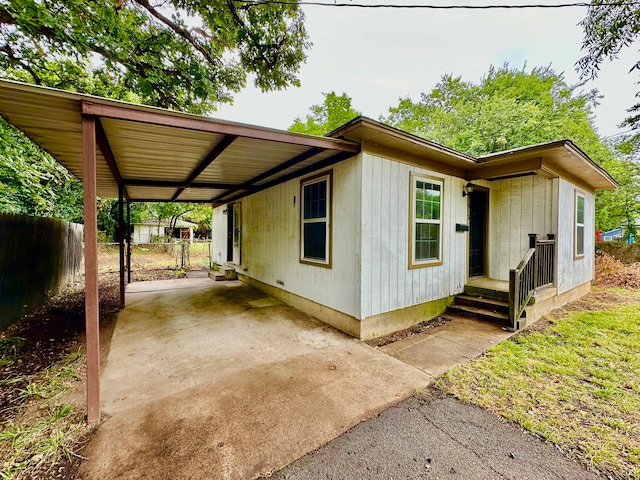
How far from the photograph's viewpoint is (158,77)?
6035 millimetres

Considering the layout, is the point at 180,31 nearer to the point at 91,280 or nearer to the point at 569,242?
the point at 91,280

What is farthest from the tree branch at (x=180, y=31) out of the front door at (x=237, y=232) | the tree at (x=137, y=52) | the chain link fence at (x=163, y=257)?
the chain link fence at (x=163, y=257)

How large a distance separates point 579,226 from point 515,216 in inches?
89.9

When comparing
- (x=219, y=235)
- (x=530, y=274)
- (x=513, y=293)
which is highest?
(x=219, y=235)

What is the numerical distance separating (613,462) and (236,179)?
260 inches

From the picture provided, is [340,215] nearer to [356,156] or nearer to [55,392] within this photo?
[356,156]

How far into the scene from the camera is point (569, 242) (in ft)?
19.1

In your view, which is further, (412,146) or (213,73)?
(213,73)

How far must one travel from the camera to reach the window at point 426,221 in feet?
14.4

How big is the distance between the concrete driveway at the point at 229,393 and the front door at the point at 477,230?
371 cm

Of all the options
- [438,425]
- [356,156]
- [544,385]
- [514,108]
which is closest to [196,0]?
[356,156]

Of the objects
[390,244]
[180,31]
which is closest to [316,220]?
[390,244]

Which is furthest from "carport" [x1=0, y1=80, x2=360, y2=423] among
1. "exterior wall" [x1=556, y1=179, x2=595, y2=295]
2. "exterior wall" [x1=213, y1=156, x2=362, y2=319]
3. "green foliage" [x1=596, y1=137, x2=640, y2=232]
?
"green foliage" [x1=596, y1=137, x2=640, y2=232]

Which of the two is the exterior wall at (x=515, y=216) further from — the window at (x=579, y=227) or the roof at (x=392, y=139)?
the roof at (x=392, y=139)
